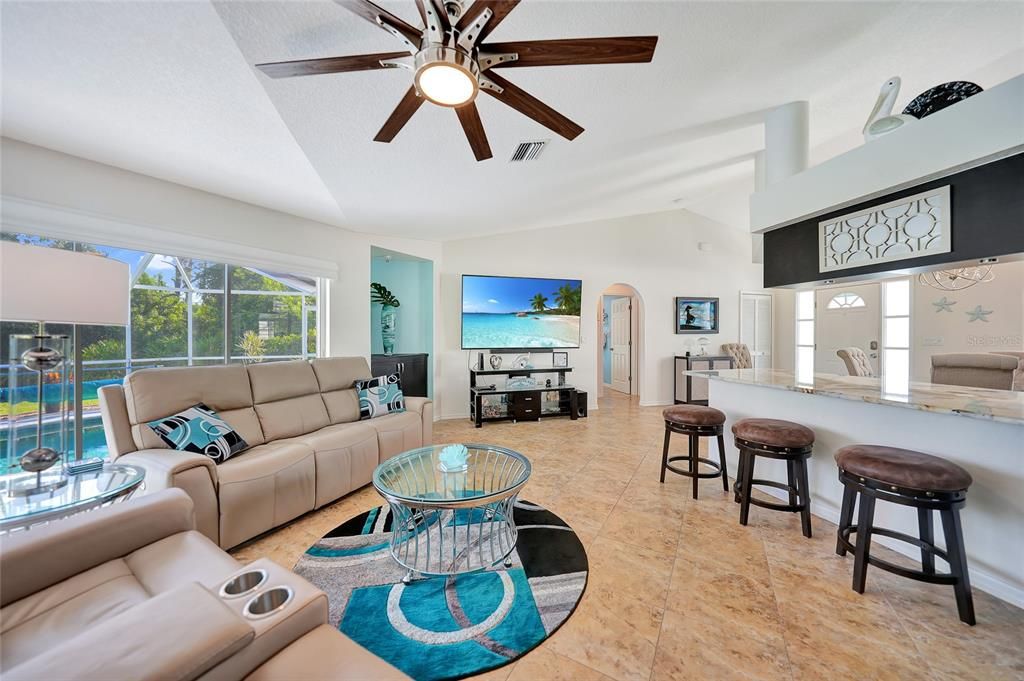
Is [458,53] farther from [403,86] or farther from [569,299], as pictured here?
[569,299]

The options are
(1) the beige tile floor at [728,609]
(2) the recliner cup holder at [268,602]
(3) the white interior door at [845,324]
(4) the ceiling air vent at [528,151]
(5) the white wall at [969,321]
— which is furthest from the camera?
(3) the white interior door at [845,324]

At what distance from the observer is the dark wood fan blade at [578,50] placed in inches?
49.4

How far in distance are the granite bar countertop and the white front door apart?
4.38m

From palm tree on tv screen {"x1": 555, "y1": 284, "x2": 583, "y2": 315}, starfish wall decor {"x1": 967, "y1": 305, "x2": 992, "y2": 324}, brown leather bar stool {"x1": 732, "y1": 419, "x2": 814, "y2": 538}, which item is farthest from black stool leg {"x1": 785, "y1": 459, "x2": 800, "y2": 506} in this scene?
starfish wall decor {"x1": 967, "y1": 305, "x2": 992, "y2": 324}

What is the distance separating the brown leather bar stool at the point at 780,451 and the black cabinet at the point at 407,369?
3.71 meters

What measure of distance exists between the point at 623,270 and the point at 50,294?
6.10 meters

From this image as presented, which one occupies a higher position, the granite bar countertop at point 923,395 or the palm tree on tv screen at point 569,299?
the palm tree on tv screen at point 569,299

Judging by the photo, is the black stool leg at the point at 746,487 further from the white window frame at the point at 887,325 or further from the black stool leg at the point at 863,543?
the white window frame at the point at 887,325

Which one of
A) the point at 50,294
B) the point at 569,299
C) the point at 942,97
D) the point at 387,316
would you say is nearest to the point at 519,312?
the point at 569,299

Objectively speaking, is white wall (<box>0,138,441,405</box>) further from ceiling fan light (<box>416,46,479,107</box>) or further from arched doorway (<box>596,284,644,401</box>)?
arched doorway (<box>596,284,644,401</box>)

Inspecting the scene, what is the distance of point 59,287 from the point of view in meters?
1.50

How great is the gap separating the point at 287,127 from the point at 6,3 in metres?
0.97

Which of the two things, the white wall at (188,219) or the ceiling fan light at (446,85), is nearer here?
the ceiling fan light at (446,85)

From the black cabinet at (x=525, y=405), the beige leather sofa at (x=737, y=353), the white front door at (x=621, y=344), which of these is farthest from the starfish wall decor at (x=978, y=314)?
the black cabinet at (x=525, y=405)
